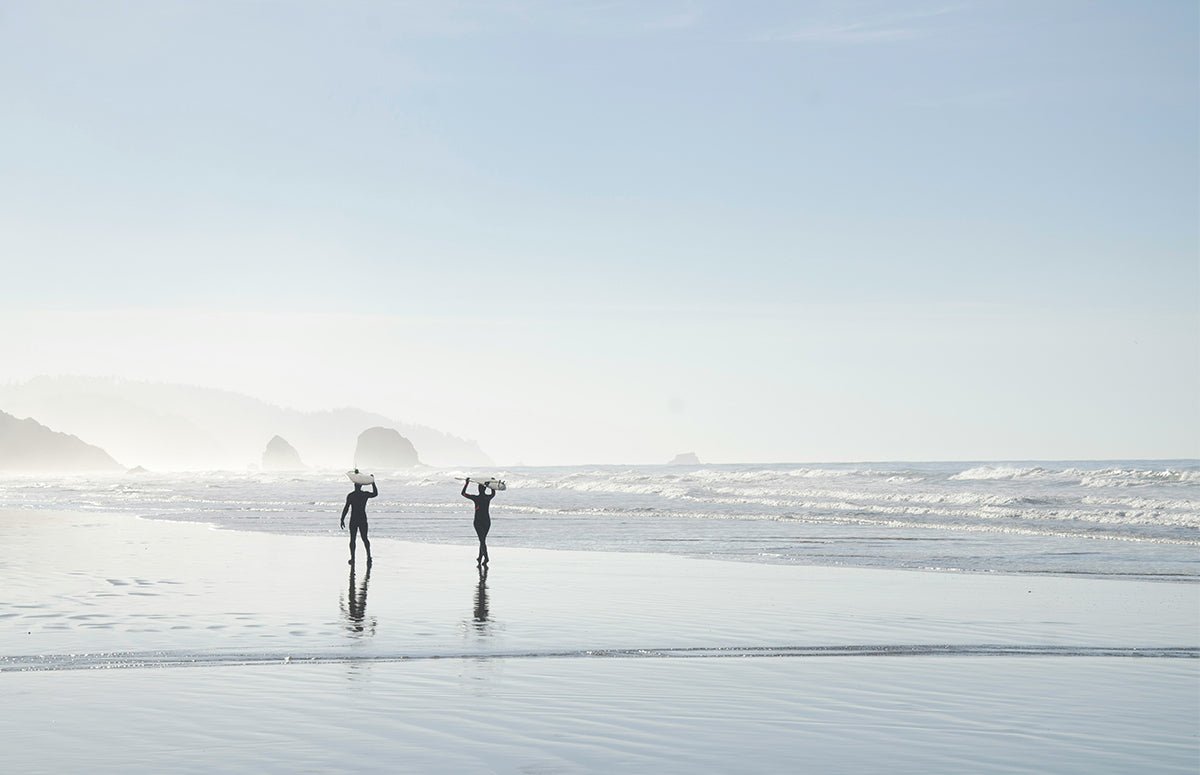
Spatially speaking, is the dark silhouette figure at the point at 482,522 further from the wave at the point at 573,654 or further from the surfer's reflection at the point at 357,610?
the wave at the point at 573,654

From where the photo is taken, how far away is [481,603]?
57.1 feet

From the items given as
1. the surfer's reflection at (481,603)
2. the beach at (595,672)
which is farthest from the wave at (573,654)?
the surfer's reflection at (481,603)

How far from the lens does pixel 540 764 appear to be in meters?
7.82

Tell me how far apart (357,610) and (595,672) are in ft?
18.9

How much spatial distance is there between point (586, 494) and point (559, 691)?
52557mm

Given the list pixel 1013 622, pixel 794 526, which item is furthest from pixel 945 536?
pixel 1013 622

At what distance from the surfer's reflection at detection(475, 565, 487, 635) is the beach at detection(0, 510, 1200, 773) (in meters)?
0.10

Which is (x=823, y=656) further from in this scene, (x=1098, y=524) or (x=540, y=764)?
(x=1098, y=524)

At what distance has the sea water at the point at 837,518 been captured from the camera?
26484 mm

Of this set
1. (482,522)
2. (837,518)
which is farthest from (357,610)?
(837,518)

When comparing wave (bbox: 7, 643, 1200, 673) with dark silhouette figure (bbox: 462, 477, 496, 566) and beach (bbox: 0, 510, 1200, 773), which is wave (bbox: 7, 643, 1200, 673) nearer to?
beach (bbox: 0, 510, 1200, 773)

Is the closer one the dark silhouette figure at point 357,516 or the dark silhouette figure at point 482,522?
the dark silhouette figure at point 482,522

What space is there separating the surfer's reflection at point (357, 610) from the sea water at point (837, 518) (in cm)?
860

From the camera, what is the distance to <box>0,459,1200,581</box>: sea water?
2648cm
